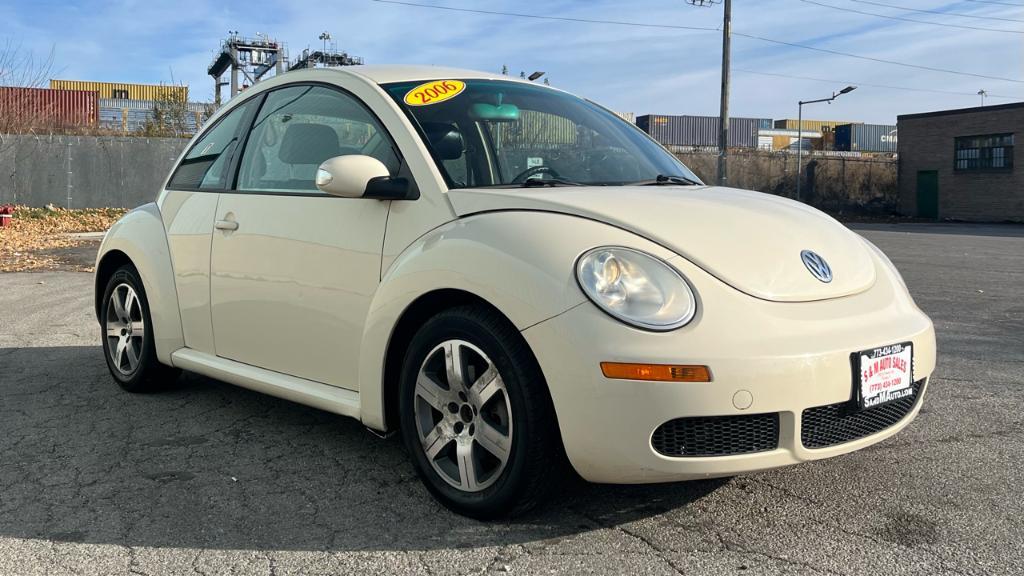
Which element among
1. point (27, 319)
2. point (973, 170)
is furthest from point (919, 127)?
point (27, 319)

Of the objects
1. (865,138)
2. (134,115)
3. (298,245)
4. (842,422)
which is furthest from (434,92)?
(865,138)

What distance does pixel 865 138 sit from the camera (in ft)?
235

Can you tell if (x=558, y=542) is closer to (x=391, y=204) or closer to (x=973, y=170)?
(x=391, y=204)

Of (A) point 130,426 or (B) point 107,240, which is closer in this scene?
(A) point 130,426

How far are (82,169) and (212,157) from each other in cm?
2268

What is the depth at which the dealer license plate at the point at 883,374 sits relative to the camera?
2656 millimetres

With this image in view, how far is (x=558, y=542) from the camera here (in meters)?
2.71

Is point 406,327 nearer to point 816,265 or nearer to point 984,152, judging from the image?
point 816,265

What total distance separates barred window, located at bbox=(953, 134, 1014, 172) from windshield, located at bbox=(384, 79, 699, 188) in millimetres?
37102

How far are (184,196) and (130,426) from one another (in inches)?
44.6

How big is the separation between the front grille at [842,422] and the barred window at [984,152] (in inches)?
1483

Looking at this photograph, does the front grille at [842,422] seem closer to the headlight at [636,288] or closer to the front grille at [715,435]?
the front grille at [715,435]

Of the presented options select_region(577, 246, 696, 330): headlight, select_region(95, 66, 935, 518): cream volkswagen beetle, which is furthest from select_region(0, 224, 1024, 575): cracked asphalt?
select_region(577, 246, 696, 330): headlight

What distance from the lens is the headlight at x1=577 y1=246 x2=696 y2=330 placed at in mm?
2500
